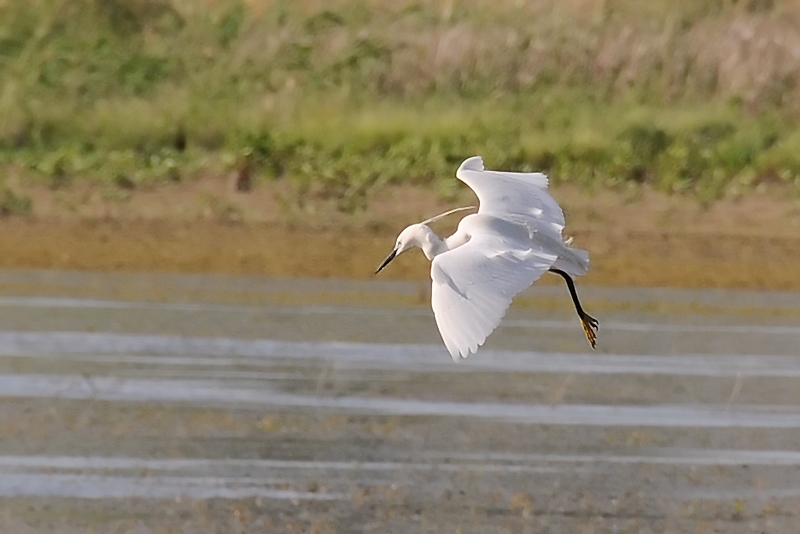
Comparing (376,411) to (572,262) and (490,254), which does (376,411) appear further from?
(490,254)

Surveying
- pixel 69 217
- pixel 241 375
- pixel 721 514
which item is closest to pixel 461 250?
pixel 721 514

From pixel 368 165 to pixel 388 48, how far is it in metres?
2.89

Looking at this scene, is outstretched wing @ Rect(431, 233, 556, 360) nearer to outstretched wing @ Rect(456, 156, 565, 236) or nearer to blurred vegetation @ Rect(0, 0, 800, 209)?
outstretched wing @ Rect(456, 156, 565, 236)

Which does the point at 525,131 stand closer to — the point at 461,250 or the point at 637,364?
the point at 637,364

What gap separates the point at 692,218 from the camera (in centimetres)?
1307

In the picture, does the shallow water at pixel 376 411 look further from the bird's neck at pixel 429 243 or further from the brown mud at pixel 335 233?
the bird's neck at pixel 429 243

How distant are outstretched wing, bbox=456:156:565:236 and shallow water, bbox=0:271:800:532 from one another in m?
1.26

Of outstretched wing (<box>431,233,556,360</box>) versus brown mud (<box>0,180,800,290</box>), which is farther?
brown mud (<box>0,180,800,290</box>)

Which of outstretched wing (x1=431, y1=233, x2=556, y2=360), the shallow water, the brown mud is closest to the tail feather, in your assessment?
outstretched wing (x1=431, y1=233, x2=556, y2=360)

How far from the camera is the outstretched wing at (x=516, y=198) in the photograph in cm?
661

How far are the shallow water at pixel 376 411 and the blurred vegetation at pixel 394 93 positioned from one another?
197 cm

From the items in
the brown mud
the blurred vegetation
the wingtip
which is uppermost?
the wingtip

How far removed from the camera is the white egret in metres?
5.46

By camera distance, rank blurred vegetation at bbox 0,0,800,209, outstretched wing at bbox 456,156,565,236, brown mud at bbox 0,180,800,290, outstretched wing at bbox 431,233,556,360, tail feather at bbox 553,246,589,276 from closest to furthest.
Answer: outstretched wing at bbox 431,233,556,360 < tail feather at bbox 553,246,589,276 < outstretched wing at bbox 456,156,565,236 < brown mud at bbox 0,180,800,290 < blurred vegetation at bbox 0,0,800,209
